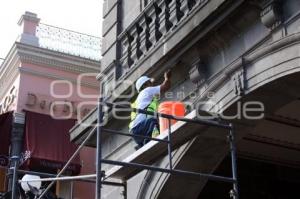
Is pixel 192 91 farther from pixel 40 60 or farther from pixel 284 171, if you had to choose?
pixel 40 60

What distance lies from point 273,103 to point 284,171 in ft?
12.8

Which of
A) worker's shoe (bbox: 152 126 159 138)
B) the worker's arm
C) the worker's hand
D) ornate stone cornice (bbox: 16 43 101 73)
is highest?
ornate stone cornice (bbox: 16 43 101 73)

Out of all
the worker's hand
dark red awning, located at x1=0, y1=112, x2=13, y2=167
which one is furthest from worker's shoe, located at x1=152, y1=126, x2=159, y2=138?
dark red awning, located at x1=0, y1=112, x2=13, y2=167

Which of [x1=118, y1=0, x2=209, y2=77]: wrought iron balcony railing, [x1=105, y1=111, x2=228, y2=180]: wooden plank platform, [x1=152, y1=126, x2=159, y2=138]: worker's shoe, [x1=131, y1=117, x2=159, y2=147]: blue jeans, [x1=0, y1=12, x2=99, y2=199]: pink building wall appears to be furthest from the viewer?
[x1=0, y1=12, x2=99, y2=199]: pink building wall

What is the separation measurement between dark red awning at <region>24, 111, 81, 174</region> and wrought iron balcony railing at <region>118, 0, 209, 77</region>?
8587 mm

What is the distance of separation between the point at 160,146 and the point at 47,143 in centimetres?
1204

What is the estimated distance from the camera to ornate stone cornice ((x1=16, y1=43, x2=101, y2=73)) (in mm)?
20812

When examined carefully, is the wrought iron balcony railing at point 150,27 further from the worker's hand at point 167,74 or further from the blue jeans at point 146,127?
the blue jeans at point 146,127

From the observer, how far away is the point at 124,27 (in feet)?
37.7

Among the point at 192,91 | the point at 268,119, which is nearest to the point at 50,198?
the point at 192,91

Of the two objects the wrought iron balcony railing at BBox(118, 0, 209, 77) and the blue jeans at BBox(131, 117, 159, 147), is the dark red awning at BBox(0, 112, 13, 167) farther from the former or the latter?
the blue jeans at BBox(131, 117, 159, 147)

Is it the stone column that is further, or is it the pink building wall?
the pink building wall

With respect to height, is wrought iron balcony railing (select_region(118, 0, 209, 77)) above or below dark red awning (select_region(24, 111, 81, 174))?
above

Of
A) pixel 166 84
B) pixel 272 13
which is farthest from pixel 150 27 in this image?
pixel 272 13
